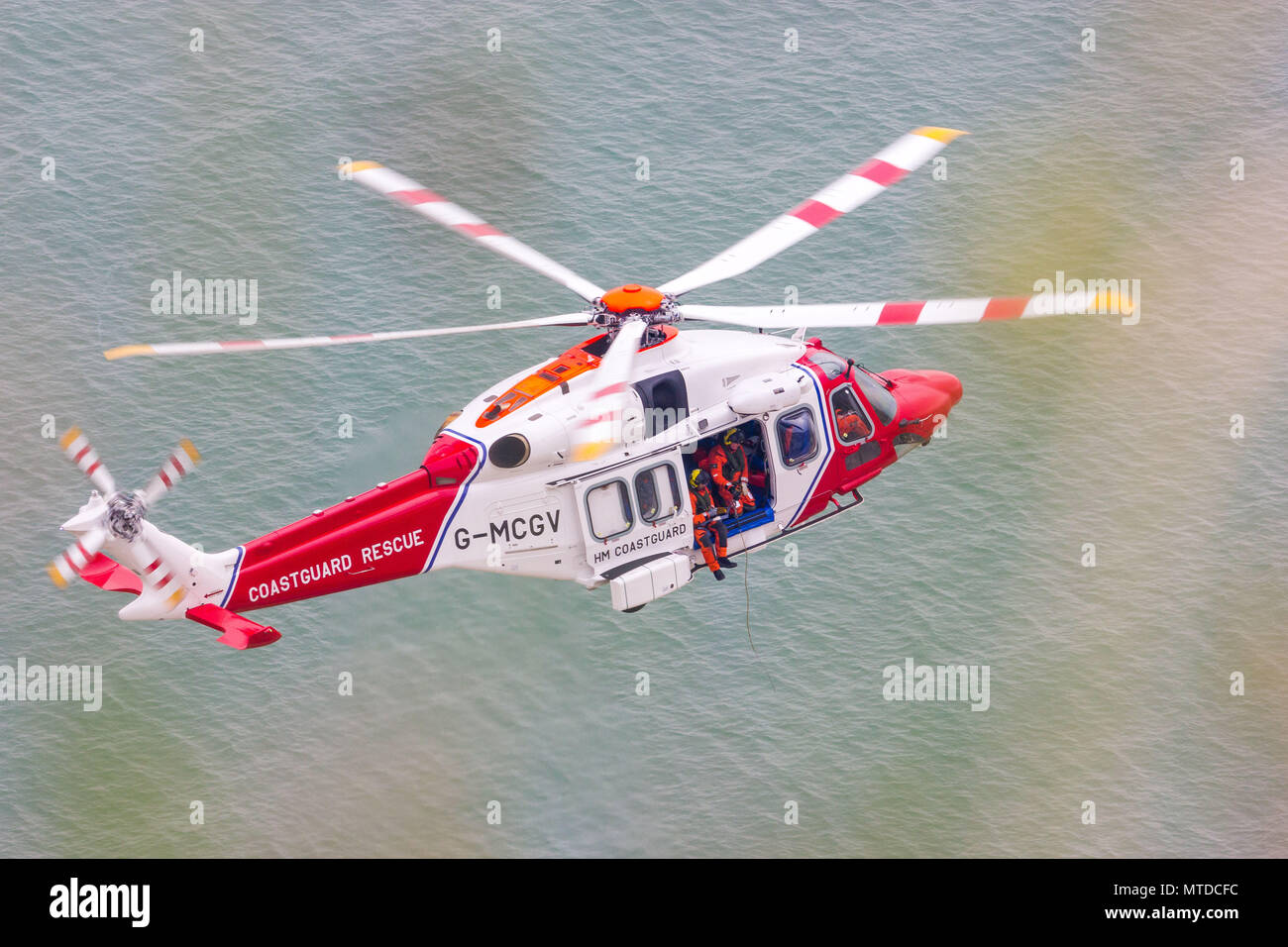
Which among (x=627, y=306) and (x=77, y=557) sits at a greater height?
(x=627, y=306)

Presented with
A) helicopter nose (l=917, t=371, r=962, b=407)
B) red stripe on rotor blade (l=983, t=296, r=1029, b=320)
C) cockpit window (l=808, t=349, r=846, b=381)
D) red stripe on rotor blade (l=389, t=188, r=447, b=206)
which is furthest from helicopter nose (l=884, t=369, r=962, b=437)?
red stripe on rotor blade (l=389, t=188, r=447, b=206)

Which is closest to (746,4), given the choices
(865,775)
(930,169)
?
(930,169)

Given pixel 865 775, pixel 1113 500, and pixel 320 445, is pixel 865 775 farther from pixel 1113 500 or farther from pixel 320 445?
pixel 320 445

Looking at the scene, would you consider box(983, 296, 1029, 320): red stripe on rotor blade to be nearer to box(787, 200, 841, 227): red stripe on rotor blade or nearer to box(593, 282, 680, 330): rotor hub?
box(787, 200, 841, 227): red stripe on rotor blade

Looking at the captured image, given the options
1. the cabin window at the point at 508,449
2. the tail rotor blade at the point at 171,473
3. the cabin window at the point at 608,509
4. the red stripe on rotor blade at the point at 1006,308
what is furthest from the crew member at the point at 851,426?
the tail rotor blade at the point at 171,473

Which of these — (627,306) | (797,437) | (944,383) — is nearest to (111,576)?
(627,306)

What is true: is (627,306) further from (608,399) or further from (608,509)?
(608,509)
